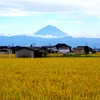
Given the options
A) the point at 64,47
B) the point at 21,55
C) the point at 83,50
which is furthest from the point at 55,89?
the point at 64,47

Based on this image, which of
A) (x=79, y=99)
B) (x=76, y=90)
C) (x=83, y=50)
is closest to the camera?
(x=79, y=99)

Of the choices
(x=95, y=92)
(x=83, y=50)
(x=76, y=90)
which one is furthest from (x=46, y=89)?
(x=83, y=50)

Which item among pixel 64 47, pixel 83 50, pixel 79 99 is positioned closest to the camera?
pixel 79 99

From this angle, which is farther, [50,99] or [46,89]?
[46,89]

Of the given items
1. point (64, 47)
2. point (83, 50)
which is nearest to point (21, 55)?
point (83, 50)

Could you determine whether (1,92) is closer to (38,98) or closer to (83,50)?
(38,98)

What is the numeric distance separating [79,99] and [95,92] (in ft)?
3.33

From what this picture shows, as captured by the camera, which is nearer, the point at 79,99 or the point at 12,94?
the point at 79,99

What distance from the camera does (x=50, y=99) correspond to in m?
6.86

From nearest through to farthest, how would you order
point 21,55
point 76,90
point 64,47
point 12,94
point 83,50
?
point 12,94 → point 76,90 → point 21,55 → point 83,50 → point 64,47

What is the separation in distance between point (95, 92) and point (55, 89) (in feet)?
3.44

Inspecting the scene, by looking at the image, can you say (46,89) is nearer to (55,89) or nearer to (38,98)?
(55,89)

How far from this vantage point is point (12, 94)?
756cm

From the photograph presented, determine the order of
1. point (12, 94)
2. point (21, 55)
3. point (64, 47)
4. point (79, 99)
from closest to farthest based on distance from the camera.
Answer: point (79, 99)
point (12, 94)
point (21, 55)
point (64, 47)
